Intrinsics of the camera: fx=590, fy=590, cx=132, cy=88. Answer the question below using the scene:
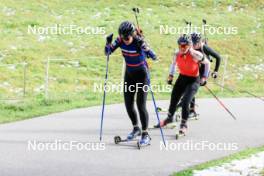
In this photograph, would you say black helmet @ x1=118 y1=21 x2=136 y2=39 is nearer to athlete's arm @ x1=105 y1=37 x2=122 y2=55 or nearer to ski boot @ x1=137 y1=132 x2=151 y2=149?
athlete's arm @ x1=105 y1=37 x2=122 y2=55

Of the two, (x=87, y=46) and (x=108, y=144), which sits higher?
(x=108, y=144)

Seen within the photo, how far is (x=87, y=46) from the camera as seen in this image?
92.4 feet

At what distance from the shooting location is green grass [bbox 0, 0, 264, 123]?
18.7m

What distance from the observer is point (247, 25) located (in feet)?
110

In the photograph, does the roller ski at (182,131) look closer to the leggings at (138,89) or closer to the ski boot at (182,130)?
the ski boot at (182,130)

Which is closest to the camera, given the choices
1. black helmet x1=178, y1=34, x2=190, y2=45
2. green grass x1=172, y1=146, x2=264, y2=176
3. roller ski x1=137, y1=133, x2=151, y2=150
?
green grass x1=172, y1=146, x2=264, y2=176

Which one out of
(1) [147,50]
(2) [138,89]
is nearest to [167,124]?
(2) [138,89]
